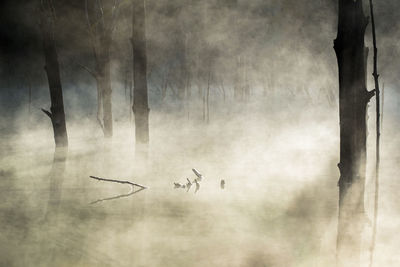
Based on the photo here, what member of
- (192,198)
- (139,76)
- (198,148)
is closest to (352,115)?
(192,198)

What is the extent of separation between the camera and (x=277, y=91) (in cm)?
428

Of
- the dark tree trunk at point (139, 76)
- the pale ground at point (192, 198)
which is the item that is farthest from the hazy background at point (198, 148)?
the dark tree trunk at point (139, 76)

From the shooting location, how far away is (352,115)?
1858mm

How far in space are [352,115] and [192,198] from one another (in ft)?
4.46

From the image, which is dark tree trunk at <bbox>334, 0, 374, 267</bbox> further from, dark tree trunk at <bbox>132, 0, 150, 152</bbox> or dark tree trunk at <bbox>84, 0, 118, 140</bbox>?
dark tree trunk at <bbox>84, 0, 118, 140</bbox>

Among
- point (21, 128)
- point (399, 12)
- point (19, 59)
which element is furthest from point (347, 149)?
point (19, 59)

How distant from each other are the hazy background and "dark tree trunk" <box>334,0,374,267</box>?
10 centimetres

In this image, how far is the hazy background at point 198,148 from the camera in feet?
6.72

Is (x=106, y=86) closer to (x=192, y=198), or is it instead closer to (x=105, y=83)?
(x=105, y=83)

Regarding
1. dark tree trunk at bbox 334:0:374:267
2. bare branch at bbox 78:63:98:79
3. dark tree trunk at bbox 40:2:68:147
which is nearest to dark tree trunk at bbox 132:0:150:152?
dark tree trunk at bbox 40:2:68:147

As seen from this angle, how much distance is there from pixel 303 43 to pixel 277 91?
25.0 inches

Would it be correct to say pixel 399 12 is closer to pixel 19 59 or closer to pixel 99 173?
pixel 99 173

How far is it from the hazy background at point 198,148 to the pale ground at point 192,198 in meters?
0.01

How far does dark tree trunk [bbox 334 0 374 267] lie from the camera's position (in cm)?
181
